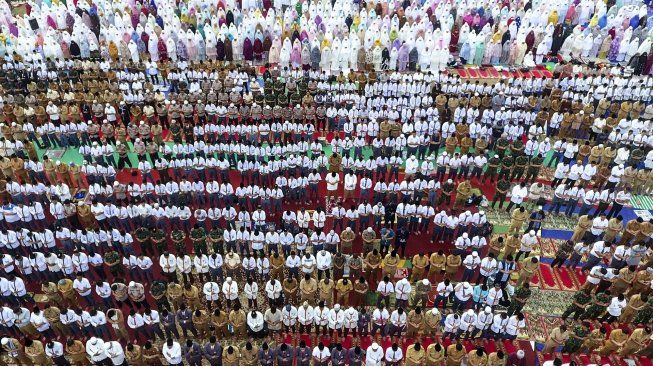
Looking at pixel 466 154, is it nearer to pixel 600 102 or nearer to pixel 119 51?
pixel 600 102

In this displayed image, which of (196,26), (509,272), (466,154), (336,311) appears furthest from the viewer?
(196,26)

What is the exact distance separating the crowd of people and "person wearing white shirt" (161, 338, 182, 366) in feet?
0.11

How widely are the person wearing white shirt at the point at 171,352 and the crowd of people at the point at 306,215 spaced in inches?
1.4

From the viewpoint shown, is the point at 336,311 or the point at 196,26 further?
the point at 196,26

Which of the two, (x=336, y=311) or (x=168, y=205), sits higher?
(x=168, y=205)

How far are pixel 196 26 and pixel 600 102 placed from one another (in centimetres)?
1720

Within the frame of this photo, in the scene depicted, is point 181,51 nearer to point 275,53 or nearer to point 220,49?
point 220,49

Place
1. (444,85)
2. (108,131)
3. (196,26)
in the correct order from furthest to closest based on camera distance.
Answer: (196,26)
(444,85)
(108,131)

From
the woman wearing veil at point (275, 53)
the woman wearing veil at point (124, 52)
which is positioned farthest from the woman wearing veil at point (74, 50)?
the woman wearing veil at point (275, 53)

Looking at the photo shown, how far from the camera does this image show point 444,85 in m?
17.8

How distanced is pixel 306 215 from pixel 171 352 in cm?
441

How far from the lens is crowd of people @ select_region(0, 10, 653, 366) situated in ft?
32.2

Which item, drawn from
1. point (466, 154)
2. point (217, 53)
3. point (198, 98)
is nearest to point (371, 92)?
point (466, 154)

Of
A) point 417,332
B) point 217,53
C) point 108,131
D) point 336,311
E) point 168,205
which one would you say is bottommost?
point 417,332
